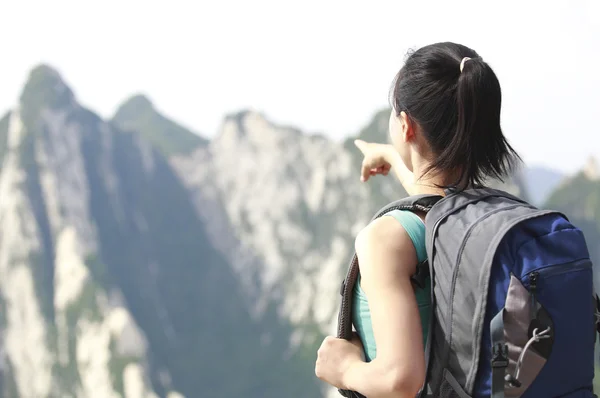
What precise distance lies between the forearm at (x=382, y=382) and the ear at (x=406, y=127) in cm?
91

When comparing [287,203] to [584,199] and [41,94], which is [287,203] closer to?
[41,94]

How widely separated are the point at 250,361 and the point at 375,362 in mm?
99840

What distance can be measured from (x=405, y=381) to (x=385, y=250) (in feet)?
1.51

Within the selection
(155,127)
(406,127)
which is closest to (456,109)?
(406,127)

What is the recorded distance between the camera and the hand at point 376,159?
12.9 feet

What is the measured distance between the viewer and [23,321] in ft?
250

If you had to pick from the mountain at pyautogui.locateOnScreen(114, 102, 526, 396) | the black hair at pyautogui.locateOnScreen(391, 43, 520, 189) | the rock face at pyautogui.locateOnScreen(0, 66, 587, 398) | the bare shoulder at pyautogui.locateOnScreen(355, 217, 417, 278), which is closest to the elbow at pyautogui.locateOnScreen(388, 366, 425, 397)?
the bare shoulder at pyautogui.locateOnScreen(355, 217, 417, 278)

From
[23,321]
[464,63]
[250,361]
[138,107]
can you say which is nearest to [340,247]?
[250,361]

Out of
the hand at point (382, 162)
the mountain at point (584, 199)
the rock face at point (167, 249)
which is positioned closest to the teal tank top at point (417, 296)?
the hand at point (382, 162)

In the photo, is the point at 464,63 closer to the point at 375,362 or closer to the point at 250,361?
the point at 375,362

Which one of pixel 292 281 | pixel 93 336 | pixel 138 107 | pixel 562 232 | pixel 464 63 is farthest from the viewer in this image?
pixel 138 107

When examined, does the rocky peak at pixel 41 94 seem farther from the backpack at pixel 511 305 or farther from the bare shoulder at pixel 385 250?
the backpack at pixel 511 305

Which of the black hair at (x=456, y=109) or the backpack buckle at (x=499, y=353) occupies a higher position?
the black hair at (x=456, y=109)

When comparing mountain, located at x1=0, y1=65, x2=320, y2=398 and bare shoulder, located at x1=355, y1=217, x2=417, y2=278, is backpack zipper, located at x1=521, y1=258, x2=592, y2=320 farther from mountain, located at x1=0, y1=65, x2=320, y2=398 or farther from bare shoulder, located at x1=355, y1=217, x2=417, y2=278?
mountain, located at x1=0, y1=65, x2=320, y2=398
